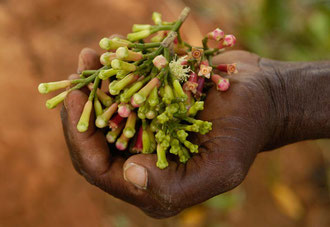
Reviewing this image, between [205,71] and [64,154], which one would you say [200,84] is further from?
[64,154]

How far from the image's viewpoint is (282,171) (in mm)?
5711

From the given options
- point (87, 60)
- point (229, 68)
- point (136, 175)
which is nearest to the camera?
point (136, 175)

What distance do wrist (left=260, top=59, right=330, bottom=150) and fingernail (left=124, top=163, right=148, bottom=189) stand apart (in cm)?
103

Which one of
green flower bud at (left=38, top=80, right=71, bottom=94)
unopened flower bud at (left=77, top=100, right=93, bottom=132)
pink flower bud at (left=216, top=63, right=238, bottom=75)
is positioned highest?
green flower bud at (left=38, top=80, right=71, bottom=94)

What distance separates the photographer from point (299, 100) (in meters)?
2.75

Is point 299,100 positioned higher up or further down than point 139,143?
further down

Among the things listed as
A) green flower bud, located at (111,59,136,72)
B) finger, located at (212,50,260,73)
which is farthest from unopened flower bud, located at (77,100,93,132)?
finger, located at (212,50,260,73)

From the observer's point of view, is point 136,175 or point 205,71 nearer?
point 136,175

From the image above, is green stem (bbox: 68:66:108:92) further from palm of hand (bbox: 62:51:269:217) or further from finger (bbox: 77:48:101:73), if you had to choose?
finger (bbox: 77:48:101:73)

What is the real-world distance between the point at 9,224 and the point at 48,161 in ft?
2.53

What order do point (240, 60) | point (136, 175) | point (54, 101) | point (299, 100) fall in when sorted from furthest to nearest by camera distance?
point (240, 60) < point (299, 100) < point (54, 101) < point (136, 175)

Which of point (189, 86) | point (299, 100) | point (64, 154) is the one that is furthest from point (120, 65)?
point (64, 154)

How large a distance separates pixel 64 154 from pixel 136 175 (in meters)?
2.65

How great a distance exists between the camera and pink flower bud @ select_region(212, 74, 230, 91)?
7.95ft
